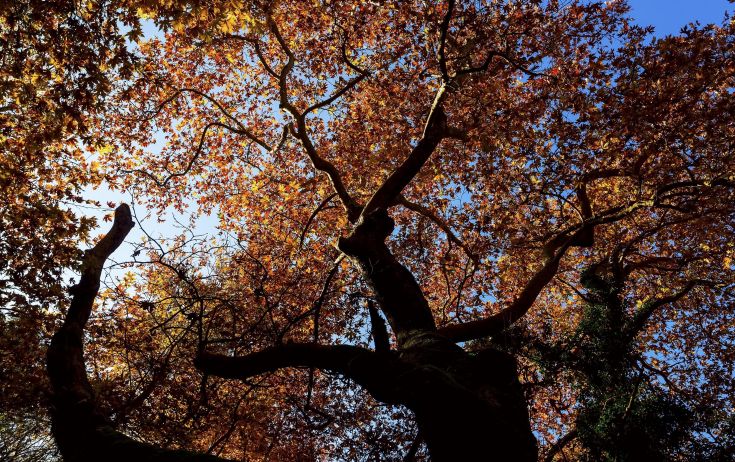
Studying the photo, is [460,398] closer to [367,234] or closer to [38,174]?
[367,234]

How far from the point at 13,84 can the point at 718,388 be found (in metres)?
18.0

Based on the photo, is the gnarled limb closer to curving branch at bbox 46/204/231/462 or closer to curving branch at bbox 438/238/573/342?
curving branch at bbox 46/204/231/462

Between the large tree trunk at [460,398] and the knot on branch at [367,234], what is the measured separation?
1836 millimetres

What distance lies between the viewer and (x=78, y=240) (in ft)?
30.8

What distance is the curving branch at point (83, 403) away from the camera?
11.2 feet

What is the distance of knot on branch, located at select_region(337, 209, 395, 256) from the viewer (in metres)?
6.69

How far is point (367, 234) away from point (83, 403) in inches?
172

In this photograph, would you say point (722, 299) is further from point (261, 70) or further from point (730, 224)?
point (261, 70)

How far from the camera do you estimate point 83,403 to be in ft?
15.0

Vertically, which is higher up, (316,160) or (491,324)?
(316,160)

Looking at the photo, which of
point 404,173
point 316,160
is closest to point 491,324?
point 404,173

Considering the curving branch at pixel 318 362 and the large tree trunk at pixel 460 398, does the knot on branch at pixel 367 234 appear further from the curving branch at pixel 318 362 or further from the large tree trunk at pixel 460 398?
the curving branch at pixel 318 362

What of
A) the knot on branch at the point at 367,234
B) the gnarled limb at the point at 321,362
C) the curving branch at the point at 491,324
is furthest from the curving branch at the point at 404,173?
the gnarled limb at the point at 321,362

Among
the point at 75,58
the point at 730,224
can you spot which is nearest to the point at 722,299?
the point at 730,224
